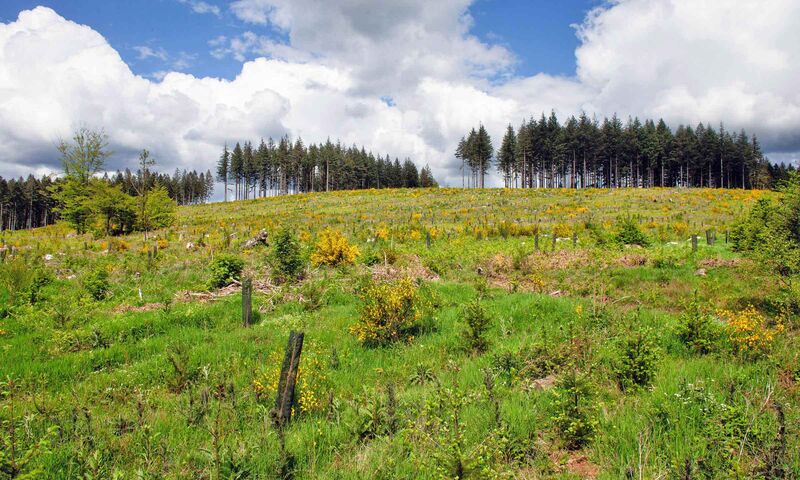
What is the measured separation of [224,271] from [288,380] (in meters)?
9.32

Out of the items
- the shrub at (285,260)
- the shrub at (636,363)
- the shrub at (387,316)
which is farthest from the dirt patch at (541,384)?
the shrub at (285,260)

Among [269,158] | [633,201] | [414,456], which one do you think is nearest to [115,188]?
[414,456]

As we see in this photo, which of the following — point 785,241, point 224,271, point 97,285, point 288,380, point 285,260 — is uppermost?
point 785,241

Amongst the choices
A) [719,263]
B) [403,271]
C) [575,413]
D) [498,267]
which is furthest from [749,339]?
[403,271]

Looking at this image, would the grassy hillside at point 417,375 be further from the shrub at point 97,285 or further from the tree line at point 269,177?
the tree line at point 269,177

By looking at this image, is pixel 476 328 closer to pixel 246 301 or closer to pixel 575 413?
pixel 575 413

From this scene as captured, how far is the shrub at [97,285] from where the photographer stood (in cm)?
1188

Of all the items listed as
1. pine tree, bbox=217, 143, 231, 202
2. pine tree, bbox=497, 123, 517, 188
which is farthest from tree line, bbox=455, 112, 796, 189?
pine tree, bbox=217, 143, 231, 202

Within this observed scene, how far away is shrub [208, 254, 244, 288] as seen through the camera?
1324 centimetres

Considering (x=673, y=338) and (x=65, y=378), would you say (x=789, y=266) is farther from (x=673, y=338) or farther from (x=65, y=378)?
(x=65, y=378)

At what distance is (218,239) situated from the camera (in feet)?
75.8

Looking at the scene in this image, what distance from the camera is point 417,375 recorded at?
680 centimetres

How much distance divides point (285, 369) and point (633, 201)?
4465 cm

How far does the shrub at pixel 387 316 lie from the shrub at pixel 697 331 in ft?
17.5
